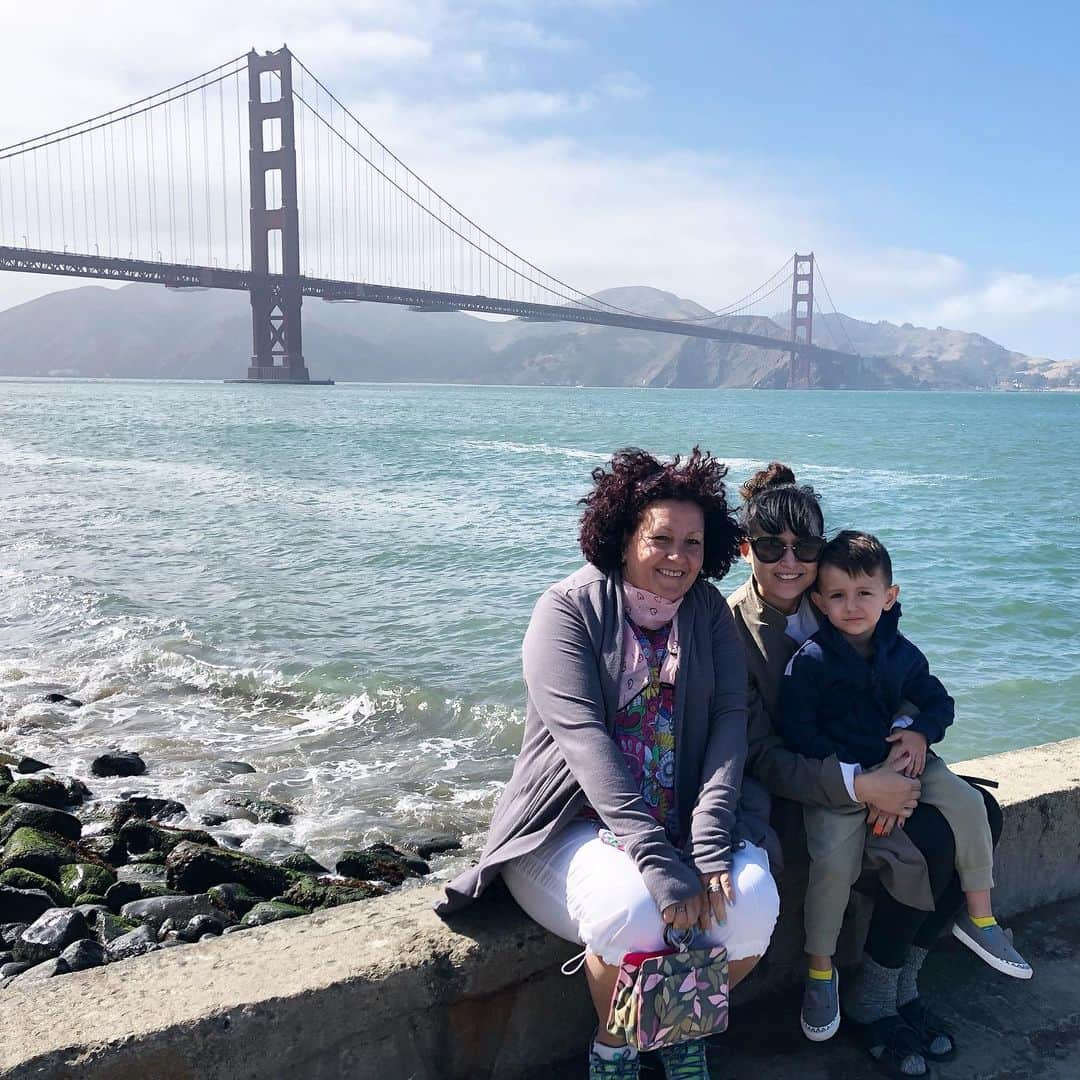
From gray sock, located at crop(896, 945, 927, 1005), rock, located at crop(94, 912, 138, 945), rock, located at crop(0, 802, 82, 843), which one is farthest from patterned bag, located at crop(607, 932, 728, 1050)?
rock, located at crop(0, 802, 82, 843)

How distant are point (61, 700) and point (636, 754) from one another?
499 cm

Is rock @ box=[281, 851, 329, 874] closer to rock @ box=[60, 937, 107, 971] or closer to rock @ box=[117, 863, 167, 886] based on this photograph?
rock @ box=[117, 863, 167, 886]

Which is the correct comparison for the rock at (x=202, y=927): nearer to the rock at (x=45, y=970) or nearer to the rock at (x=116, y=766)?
the rock at (x=45, y=970)

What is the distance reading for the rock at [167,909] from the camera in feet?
10.1

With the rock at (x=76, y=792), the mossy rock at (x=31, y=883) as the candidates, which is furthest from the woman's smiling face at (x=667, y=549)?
the rock at (x=76, y=792)

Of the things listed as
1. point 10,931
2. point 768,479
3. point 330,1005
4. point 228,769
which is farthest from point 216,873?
point 768,479

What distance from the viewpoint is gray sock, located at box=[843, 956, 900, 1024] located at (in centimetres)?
190

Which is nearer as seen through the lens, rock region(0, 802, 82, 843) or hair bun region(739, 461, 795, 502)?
hair bun region(739, 461, 795, 502)

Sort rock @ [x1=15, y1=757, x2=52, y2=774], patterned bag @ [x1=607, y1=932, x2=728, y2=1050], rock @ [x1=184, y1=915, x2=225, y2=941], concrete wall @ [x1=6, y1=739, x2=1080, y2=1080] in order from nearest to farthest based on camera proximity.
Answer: concrete wall @ [x1=6, y1=739, x2=1080, y2=1080] < patterned bag @ [x1=607, y1=932, x2=728, y2=1050] < rock @ [x1=184, y1=915, x2=225, y2=941] < rock @ [x1=15, y1=757, x2=52, y2=774]

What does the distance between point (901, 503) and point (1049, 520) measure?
237 cm

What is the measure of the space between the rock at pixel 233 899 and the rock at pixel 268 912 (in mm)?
59

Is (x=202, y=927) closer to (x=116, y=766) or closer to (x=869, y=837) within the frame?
(x=869, y=837)

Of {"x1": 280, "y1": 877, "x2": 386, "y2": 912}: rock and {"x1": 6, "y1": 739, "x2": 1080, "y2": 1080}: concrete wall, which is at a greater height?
{"x1": 6, "y1": 739, "x2": 1080, "y2": 1080}: concrete wall

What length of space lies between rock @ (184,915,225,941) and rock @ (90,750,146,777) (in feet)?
6.64
